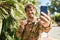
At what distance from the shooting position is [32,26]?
1.75 meters

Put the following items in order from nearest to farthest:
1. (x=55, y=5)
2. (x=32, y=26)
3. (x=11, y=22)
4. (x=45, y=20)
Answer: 1. (x=45, y=20)
2. (x=32, y=26)
3. (x=11, y=22)
4. (x=55, y=5)

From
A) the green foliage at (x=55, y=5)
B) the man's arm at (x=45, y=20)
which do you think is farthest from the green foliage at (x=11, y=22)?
the green foliage at (x=55, y=5)

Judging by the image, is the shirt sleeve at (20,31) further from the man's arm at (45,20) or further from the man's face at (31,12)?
the man's arm at (45,20)

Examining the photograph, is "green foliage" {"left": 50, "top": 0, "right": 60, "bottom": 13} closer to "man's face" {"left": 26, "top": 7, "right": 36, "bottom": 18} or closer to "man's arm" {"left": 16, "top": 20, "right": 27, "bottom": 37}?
"man's arm" {"left": 16, "top": 20, "right": 27, "bottom": 37}

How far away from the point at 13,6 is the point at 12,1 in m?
0.11

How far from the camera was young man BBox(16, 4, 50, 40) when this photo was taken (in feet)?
5.05

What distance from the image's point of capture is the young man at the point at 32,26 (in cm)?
154

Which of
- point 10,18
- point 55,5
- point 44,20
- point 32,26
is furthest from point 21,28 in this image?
point 55,5

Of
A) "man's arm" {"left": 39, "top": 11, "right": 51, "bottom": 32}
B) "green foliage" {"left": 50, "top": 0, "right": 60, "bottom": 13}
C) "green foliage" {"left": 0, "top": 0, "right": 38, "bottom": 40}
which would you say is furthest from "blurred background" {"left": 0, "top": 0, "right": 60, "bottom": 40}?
"green foliage" {"left": 50, "top": 0, "right": 60, "bottom": 13}

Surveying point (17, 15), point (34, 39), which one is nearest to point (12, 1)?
point (17, 15)

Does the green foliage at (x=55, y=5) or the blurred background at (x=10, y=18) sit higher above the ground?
the blurred background at (x=10, y=18)

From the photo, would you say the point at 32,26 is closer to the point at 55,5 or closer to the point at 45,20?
the point at 45,20

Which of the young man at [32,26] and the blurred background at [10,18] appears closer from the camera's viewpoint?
the young man at [32,26]

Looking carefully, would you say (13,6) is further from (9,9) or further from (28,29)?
(28,29)
